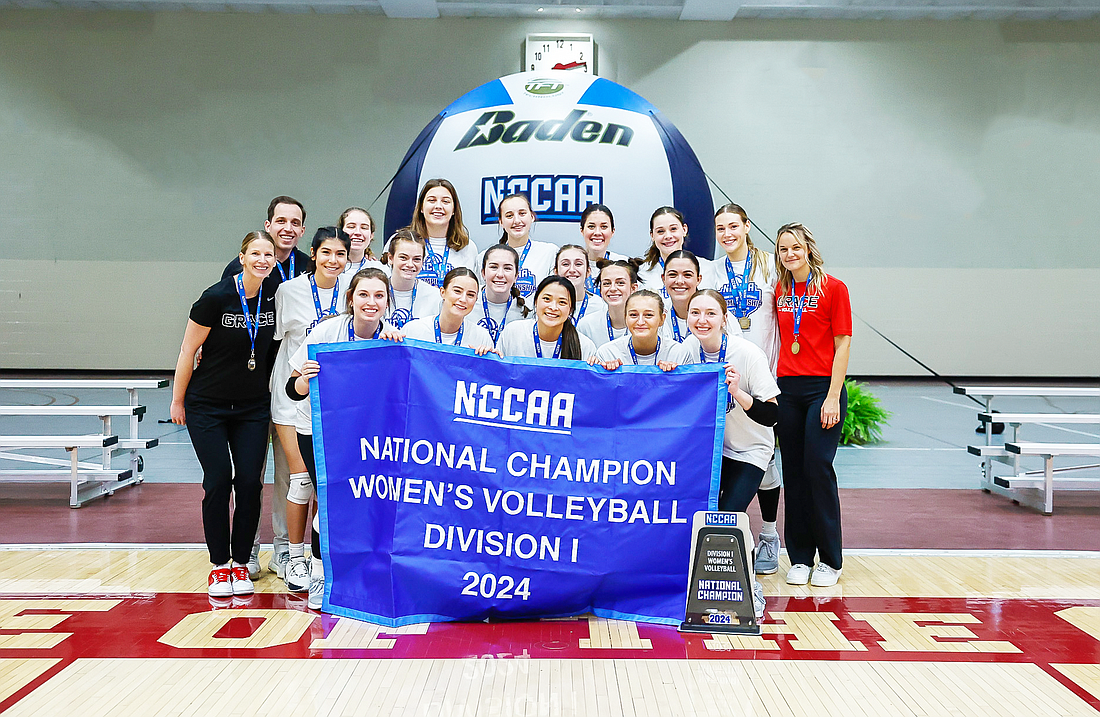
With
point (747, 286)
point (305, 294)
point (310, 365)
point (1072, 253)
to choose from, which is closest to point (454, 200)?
point (305, 294)

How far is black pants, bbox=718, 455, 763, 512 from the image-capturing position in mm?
3848

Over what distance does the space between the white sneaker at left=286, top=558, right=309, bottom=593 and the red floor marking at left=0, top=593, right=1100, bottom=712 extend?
0.10m

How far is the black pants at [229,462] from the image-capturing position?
12.9 feet

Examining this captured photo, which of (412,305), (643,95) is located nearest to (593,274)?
(412,305)

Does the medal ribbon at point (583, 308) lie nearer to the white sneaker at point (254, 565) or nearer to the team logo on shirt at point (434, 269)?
the team logo on shirt at point (434, 269)

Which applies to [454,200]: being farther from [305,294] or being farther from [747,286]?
[747,286]

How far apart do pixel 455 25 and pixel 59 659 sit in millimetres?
12332

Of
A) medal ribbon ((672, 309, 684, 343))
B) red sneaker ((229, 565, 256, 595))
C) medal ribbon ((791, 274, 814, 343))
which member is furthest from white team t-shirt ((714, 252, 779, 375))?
red sneaker ((229, 565, 256, 595))

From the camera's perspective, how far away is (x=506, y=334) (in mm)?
3836

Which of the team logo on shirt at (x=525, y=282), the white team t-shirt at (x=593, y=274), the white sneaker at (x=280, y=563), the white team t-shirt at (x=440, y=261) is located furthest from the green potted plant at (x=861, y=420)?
the white sneaker at (x=280, y=563)

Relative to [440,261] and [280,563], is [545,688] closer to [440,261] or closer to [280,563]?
[280,563]

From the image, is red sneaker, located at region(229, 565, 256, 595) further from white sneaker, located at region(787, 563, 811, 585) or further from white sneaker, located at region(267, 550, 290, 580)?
white sneaker, located at region(787, 563, 811, 585)

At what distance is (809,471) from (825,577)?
20.4 inches

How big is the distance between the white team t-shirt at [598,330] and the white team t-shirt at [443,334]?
1.89ft
